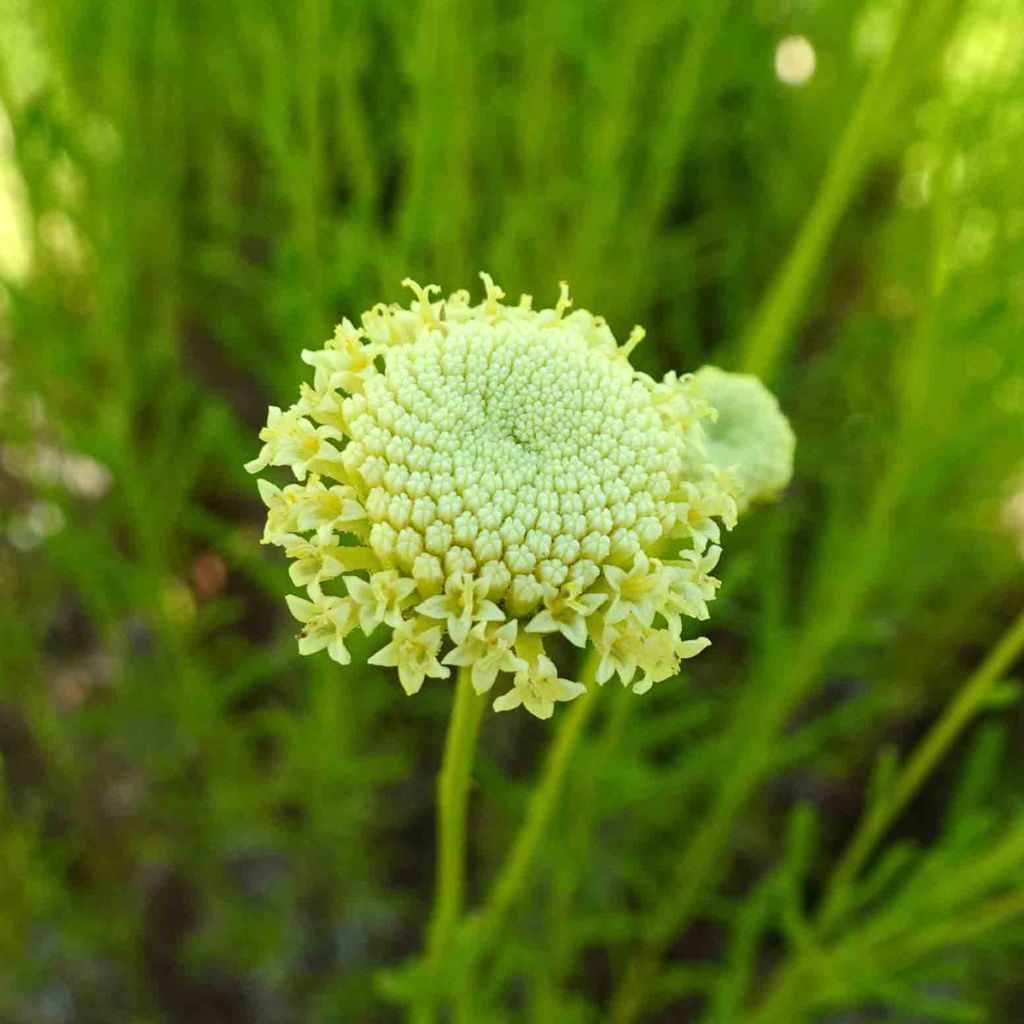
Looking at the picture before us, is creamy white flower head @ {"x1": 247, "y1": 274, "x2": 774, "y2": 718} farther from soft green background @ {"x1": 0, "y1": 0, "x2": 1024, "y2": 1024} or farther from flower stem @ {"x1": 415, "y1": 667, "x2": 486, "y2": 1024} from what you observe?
soft green background @ {"x1": 0, "y1": 0, "x2": 1024, "y2": 1024}

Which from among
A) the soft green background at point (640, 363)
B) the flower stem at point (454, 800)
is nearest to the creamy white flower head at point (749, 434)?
the soft green background at point (640, 363)

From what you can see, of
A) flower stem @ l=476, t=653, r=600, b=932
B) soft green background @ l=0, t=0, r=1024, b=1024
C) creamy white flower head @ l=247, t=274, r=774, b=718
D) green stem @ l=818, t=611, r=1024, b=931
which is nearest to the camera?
creamy white flower head @ l=247, t=274, r=774, b=718

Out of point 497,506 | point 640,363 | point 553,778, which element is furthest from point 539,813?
point 640,363

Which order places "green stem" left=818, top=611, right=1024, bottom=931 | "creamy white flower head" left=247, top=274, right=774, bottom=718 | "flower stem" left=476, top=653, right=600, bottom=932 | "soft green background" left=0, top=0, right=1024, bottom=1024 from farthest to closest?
"soft green background" left=0, top=0, right=1024, bottom=1024 < "green stem" left=818, top=611, right=1024, bottom=931 < "flower stem" left=476, top=653, right=600, bottom=932 < "creamy white flower head" left=247, top=274, right=774, bottom=718

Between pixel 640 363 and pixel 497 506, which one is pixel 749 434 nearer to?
pixel 497 506

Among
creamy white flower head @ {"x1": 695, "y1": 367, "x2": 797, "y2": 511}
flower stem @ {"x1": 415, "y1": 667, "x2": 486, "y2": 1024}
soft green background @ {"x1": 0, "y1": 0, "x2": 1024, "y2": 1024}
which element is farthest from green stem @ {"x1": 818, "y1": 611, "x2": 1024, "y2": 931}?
flower stem @ {"x1": 415, "y1": 667, "x2": 486, "y2": 1024}

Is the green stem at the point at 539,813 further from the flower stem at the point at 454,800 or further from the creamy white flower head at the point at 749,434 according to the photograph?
the creamy white flower head at the point at 749,434
